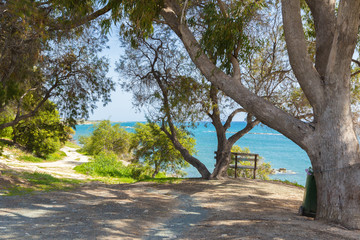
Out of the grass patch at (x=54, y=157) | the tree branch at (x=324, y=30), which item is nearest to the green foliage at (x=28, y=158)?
the grass patch at (x=54, y=157)

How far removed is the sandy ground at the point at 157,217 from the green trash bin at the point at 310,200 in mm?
238

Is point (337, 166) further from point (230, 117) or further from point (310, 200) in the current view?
point (230, 117)

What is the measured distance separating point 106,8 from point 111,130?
24.0 meters

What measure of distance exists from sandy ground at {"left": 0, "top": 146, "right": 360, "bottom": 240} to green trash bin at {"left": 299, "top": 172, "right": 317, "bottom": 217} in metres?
0.24

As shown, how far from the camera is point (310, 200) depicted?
646 cm

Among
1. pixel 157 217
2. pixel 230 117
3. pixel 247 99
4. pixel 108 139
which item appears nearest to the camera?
pixel 157 217

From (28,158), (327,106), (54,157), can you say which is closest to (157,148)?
(28,158)

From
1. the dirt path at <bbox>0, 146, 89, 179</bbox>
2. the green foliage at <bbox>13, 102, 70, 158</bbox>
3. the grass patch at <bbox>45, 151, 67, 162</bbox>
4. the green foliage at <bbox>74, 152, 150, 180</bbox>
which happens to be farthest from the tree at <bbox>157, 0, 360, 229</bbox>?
the grass patch at <bbox>45, 151, 67, 162</bbox>

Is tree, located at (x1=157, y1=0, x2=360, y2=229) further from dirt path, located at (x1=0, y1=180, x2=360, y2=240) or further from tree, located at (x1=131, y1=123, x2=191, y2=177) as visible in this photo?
tree, located at (x1=131, y1=123, x2=191, y2=177)

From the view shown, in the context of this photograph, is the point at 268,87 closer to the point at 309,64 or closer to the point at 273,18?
the point at 273,18

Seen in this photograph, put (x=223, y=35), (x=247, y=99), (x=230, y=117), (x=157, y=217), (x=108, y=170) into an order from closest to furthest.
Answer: (x=157, y=217), (x=247, y=99), (x=223, y=35), (x=230, y=117), (x=108, y=170)

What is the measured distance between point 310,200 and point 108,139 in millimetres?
26710

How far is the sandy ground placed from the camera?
484 cm

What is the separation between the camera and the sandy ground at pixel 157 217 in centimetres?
484
